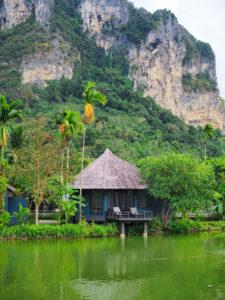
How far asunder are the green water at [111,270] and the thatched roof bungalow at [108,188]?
487cm

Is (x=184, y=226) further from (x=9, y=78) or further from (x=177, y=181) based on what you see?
(x=9, y=78)

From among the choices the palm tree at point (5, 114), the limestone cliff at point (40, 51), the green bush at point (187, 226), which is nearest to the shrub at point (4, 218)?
the palm tree at point (5, 114)

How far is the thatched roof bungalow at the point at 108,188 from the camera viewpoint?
37062 millimetres

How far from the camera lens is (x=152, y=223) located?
37.3 m

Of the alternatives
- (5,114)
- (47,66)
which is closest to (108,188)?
(5,114)

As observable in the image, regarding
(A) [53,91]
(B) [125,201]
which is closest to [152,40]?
(A) [53,91]

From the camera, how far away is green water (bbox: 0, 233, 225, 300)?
1800cm

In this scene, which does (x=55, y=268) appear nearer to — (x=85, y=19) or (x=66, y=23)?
(x=66, y=23)

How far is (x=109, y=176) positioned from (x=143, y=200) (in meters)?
3.42

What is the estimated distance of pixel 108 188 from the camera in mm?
36562

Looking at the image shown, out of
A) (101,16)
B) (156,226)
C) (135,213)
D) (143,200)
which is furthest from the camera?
(101,16)

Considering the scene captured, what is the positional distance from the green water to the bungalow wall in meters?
4.81

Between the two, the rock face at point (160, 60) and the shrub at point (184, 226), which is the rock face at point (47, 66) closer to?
the rock face at point (160, 60)

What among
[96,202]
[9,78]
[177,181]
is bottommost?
[96,202]
